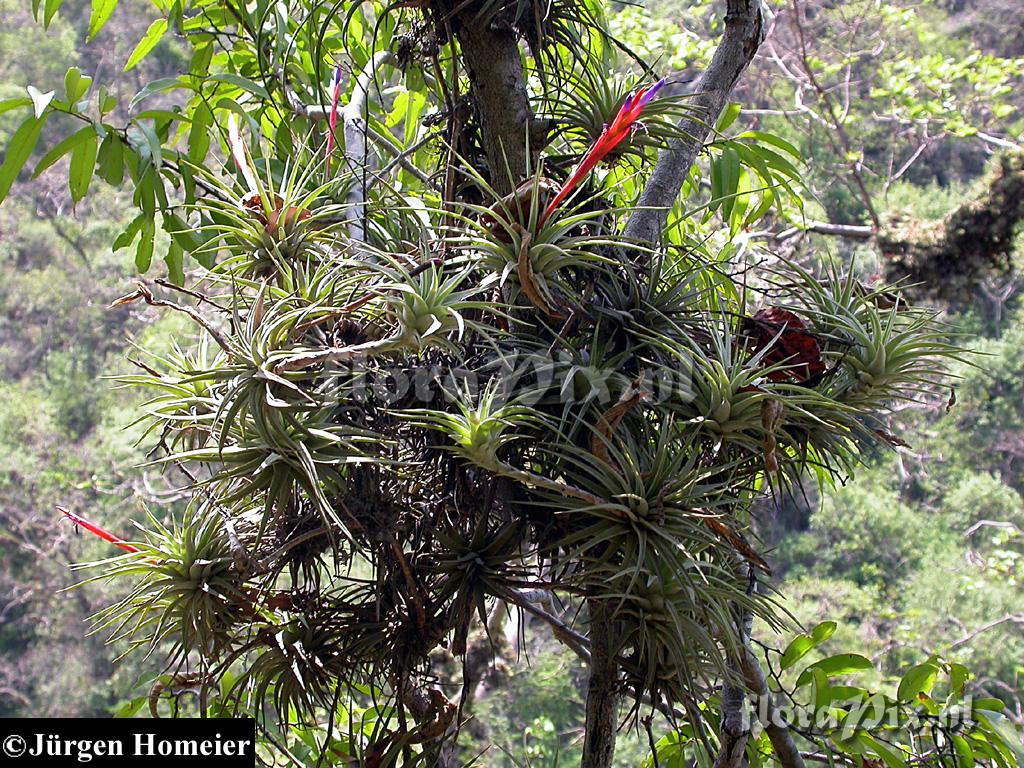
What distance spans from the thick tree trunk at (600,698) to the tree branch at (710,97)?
27 centimetres

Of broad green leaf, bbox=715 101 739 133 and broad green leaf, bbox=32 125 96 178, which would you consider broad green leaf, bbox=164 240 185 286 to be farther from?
broad green leaf, bbox=715 101 739 133

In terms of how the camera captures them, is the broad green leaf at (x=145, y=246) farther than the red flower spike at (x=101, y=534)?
Yes

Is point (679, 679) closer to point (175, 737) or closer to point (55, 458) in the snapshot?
point (175, 737)

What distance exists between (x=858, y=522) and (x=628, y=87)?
7.00 m

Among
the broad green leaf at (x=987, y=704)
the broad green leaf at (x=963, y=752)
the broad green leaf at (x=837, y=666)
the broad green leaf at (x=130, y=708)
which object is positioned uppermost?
the broad green leaf at (x=130, y=708)

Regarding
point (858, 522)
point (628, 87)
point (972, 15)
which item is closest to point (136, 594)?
point (628, 87)

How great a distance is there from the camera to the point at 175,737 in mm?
709

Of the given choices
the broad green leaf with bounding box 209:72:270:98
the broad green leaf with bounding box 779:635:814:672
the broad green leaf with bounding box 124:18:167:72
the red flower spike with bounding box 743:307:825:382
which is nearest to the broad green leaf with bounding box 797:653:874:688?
the broad green leaf with bounding box 779:635:814:672

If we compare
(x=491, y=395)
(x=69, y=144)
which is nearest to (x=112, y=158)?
(x=69, y=144)

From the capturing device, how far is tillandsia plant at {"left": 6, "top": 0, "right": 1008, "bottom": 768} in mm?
495

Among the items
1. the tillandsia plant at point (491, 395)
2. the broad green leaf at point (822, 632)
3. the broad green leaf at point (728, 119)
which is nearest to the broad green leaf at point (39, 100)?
the tillandsia plant at point (491, 395)

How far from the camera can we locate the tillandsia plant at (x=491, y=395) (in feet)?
1.62
